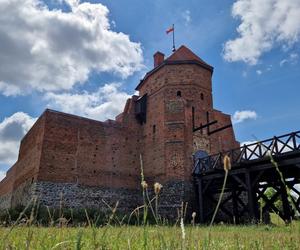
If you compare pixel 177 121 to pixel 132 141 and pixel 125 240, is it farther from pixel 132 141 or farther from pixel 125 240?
pixel 125 240

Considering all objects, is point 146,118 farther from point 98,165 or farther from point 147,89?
point 98,165

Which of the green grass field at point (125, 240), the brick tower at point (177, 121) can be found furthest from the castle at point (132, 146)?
the green grass field at point (125, 240)

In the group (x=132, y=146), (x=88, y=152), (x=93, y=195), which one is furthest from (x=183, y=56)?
(x=93, y=195)

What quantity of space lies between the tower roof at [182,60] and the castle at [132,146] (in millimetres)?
74

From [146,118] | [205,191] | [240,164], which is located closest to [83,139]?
[146,118]

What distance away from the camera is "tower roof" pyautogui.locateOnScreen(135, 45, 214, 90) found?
851 inches

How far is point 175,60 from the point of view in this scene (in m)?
21.7

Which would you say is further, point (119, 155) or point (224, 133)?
point (224, 133)

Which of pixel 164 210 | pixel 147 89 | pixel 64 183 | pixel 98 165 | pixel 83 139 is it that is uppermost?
pixel 147 89

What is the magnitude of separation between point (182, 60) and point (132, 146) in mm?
7244

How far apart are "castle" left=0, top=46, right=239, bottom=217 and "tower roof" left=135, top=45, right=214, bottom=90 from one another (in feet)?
0.24

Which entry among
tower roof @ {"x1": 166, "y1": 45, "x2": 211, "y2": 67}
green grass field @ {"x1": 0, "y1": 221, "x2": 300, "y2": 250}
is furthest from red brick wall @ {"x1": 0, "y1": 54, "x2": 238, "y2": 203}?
green grass field @ {"x1": 0, "y1": 221, "x2": 300, "y2": 250}

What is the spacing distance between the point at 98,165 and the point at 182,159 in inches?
222

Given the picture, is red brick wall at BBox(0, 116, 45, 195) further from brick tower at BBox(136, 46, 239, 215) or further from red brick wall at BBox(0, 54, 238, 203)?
brick tower at BBox(136, 46, 239, 215)
